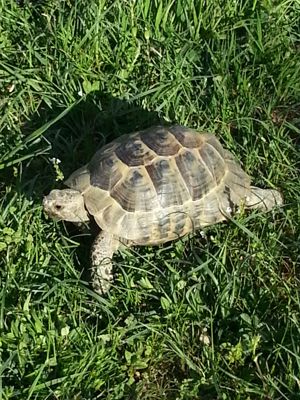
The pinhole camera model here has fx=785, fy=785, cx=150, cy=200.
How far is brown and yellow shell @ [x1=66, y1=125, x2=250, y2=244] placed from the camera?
4.17m

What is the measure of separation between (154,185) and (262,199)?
2.29ft

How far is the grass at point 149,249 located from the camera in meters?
3.83

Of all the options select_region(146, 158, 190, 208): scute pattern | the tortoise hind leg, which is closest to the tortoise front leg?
select_region(146, 158, 190, 208): scute pattern

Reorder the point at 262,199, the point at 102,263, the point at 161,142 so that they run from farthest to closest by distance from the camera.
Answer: the point at 262,199 → the point at 161,142 → the point at 102,263

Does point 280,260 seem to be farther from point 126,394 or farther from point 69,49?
point 69,49

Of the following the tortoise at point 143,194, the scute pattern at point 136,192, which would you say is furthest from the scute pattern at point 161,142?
the scute pattern at point 136,192

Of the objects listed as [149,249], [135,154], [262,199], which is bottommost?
[149,249]

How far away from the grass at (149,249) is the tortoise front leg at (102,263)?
65mm

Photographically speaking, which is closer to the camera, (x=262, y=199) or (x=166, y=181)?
(x=166, y=181)

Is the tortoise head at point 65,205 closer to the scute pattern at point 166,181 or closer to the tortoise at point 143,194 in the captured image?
the tortoise at point 143,194

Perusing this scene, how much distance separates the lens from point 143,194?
164 inches

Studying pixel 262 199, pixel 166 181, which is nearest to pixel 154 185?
pixel 166 181

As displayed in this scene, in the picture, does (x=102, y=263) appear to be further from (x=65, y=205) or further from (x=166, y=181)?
(x=166, y=181)

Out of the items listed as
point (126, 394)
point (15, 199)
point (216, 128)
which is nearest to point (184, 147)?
point (216, 128)
